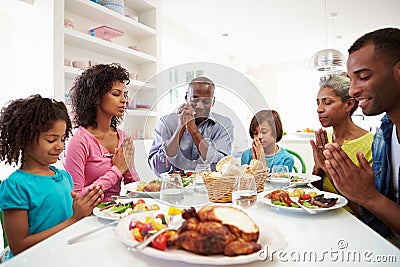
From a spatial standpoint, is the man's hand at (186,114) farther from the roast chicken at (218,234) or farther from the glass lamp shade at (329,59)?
the glass lamp shade at (329,59)

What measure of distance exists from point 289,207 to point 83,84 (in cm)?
107

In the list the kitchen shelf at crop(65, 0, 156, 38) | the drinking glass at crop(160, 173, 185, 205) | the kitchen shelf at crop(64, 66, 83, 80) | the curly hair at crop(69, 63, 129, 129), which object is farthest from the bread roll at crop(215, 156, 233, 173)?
the kitchen shelf at crop(65, 0, 156, 38)

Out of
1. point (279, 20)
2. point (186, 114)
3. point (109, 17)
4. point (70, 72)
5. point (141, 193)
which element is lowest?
point (141, 193)

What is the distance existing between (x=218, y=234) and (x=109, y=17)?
246 cm

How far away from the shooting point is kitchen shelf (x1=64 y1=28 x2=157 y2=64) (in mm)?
2148

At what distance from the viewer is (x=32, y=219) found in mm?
848

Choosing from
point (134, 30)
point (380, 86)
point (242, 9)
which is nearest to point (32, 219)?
point (380, 86)

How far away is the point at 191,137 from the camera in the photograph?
1165 mm

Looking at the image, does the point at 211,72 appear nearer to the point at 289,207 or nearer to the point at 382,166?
the point at 289,207

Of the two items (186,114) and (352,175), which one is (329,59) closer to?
(186,114)

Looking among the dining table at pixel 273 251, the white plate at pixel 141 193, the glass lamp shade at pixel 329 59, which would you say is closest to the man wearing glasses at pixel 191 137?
the white plate at pixel 141 193

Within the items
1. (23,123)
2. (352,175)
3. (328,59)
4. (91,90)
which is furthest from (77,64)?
(328,59)

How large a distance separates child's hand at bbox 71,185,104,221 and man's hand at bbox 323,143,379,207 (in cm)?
65

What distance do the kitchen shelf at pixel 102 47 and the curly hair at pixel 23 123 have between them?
131 cm
